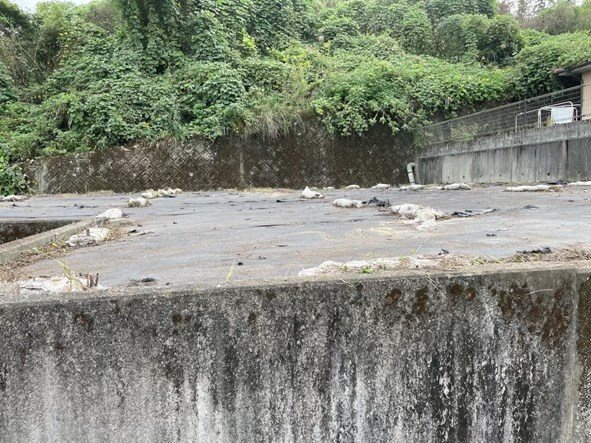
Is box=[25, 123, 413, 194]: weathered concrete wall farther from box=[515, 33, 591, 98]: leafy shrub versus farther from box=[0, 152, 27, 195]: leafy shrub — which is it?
box=[515, 33, 591, 98]: leafy shrub

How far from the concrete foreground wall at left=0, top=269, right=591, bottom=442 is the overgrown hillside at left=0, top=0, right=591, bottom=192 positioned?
13.4 meters

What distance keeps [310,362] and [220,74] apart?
14820 mm

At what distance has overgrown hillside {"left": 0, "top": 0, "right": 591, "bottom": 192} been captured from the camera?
14.5 meters

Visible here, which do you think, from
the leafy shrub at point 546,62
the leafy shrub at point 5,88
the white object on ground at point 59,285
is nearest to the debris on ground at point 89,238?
the white object on ground at point 59,285

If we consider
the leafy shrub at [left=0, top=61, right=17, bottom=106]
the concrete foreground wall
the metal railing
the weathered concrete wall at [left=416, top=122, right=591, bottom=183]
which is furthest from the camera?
the leafy shrub at [left=0, top=61, right=17, bottom=106]

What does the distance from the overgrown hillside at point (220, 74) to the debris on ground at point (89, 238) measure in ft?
35.9

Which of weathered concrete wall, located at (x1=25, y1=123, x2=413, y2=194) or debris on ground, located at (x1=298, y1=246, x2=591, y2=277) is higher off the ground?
weathered concrete wall, located at (x1=25, y1=123, x2=413, y2=194)

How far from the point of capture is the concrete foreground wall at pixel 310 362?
145cm

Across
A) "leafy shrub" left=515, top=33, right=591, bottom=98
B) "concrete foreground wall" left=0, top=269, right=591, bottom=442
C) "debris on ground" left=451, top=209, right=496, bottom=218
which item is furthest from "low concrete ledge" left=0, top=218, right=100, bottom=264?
"leafy shrub" left=515, top=33, right=591, bottom=98

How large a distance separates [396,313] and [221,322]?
0.57 metres

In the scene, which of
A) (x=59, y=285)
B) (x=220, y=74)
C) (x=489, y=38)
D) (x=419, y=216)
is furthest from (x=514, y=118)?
(x=59, y=285)

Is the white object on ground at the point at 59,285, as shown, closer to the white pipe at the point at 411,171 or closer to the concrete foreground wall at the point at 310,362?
the concrete foreground wall at the point at 310,362

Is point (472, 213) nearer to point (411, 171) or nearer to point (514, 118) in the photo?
point (514, 118)

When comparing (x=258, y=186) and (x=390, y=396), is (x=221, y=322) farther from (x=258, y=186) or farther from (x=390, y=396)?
(x=258, y=186)
